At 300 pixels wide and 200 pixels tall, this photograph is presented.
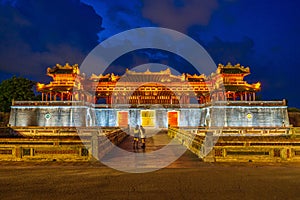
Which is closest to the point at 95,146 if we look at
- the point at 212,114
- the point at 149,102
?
the point at 212,114

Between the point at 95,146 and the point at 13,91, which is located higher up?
the point at 13,91

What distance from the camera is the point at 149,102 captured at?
1601 inches

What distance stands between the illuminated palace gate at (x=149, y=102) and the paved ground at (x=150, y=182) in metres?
24.3

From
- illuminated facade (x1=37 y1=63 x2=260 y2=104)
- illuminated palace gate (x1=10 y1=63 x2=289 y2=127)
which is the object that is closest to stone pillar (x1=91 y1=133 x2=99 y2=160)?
illuminated palace gate (x1=10 y1=63 x2=289 y2=127)

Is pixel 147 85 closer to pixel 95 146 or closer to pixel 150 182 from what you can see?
pixel 95 146

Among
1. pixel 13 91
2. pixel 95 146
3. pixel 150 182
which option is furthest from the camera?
pixel 13 91

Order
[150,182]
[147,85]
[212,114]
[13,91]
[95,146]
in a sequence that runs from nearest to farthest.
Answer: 1. [150,182]
2. [95,146]
3. [212,114]
4. [147,85]
5. [13,91]

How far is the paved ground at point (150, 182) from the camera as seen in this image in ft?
19.8

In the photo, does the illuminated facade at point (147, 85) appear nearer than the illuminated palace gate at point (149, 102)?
No

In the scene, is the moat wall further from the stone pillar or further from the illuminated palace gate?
the stone pillar

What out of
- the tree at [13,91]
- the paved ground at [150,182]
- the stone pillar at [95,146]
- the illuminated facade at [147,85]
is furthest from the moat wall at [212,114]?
the paved ground at [150,182]

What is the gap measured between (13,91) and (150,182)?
1621 inches

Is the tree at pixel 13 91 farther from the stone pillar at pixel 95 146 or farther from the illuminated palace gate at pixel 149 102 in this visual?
the stone pillar at pixel 95 146

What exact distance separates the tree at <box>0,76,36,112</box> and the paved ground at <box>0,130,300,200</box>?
35797mm
